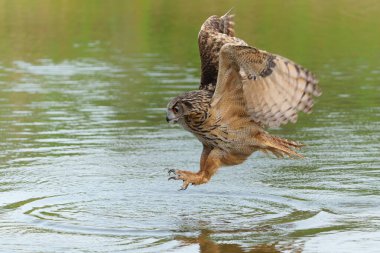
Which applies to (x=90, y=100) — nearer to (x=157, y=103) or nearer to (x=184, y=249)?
(x=157, y=103)

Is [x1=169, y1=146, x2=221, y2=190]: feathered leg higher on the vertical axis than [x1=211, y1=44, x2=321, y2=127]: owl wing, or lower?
lower

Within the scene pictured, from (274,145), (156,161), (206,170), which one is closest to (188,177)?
(206,170)

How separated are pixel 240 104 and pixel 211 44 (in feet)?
3.94

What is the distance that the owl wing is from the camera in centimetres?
849

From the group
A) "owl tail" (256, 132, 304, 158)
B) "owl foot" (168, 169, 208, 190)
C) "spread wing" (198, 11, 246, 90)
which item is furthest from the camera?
"spread wing" (198, 11, 246, 90)

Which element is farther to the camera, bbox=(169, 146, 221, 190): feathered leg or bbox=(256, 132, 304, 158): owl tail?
bbox=(256, 132, 304, 158): owl tail

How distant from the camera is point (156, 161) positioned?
1121 centimetres

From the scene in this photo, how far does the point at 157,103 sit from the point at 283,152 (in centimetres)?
505

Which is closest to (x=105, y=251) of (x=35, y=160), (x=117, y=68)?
(x=35, y=160)

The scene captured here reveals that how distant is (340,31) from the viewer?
76.7ft

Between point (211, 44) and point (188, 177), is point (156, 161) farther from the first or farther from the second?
point (188, 177)

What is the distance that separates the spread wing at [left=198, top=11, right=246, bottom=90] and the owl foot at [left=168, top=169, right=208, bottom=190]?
81cm

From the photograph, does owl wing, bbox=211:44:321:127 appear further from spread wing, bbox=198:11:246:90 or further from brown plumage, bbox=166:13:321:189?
spread wing, bbox=198:11:246:90

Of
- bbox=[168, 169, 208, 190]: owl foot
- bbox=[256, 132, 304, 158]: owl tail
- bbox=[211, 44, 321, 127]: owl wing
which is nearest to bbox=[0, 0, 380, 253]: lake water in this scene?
bbox=[168, 169, 208, 190]: owl foot
